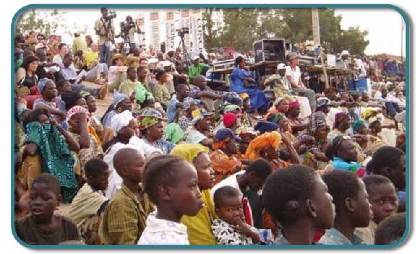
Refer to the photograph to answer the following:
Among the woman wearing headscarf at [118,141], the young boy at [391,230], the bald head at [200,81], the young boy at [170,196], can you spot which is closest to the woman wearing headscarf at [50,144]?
the woman wearing headscarf at [118,141]

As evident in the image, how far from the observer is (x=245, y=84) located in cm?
480

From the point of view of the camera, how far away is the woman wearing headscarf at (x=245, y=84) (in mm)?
4781

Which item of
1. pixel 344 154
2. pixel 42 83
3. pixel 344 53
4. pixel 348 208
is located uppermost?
pixel 344 53

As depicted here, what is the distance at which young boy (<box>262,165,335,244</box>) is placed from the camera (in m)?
3.58

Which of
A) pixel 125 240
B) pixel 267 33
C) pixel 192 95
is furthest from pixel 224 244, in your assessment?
pixel 267 33

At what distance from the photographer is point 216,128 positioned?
15.8 ft

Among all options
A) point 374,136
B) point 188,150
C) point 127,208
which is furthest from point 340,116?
point 127,208

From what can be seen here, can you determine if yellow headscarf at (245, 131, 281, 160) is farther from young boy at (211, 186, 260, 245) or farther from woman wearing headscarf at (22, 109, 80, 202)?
woman wearing headscarf at (22, 109, 80, 202)

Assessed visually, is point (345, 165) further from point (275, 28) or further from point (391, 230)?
point (275, 28)

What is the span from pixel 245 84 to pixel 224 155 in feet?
1.47

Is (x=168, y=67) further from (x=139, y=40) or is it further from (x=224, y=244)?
(x=224, y=244)

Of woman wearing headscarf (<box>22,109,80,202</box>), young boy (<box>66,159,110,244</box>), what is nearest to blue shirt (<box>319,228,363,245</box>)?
young boy (<box>66,159,110,244</box>)

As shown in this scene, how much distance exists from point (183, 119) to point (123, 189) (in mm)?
638

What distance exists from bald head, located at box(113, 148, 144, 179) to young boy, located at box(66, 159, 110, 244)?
0.08m
